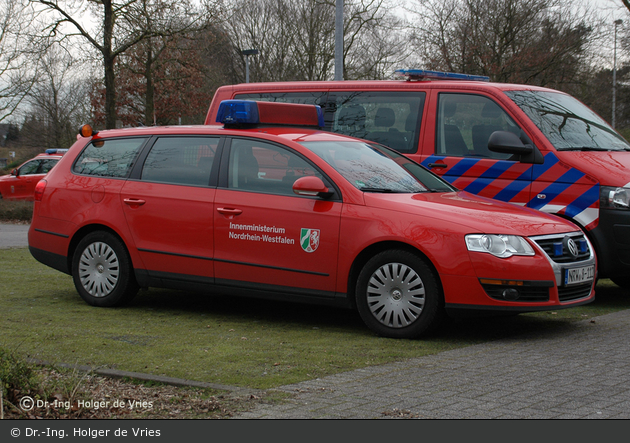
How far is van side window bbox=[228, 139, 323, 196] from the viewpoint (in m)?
6.21

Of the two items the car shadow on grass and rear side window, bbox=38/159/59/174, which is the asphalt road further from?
rear side window, bbox=38/159/59/174

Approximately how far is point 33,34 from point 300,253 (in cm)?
1849

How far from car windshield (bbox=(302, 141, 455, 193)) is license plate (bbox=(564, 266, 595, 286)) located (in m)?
1.41

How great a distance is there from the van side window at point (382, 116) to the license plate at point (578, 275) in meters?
2.69

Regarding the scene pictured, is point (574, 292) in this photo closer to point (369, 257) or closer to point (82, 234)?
point (369, 257)

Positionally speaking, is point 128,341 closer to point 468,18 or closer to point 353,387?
point 353,387

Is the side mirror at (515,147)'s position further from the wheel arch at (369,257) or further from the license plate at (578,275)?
the wheel arch at (369,257)

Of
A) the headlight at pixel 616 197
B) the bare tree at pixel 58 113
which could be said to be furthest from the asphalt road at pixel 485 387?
the bare tree at pixel 58 113

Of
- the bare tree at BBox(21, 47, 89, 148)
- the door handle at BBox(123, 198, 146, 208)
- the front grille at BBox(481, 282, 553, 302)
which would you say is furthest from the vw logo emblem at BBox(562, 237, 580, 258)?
the bare tree at BBox(21, 47, 89, 148)

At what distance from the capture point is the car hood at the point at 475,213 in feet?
18.2

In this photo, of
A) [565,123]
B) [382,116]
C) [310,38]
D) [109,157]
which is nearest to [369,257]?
[382,116]

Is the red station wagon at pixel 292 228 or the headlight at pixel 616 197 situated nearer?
the red station wagon at pixel 292 228

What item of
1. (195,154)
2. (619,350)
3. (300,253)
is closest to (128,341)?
(300,253)

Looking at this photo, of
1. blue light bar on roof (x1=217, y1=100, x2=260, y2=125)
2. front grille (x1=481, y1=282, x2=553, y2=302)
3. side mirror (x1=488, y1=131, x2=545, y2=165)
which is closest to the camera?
front grille (x1=481, y1=282, x2=553, y2=302)
